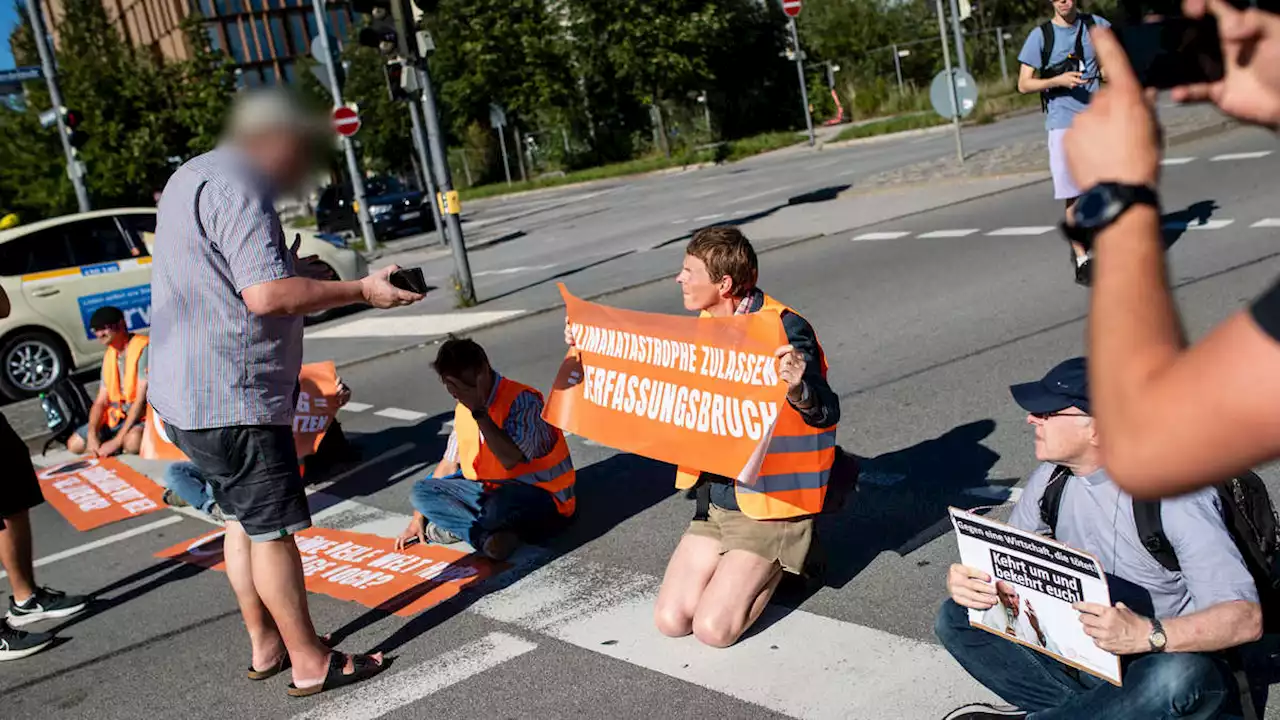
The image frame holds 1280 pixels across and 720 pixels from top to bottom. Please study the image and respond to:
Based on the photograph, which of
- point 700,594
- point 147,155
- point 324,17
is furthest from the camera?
point 147,155

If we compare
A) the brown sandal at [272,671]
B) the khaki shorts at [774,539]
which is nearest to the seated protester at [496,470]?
the brown sandal at [272,671]

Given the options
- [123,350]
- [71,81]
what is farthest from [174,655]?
[71,81]

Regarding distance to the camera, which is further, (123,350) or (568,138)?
(568,138)

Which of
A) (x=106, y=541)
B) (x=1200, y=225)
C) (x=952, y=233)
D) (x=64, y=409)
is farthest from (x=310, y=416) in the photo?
(x=1200, y=225)

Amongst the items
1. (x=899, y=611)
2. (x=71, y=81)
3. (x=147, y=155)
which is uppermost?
(x=71, y=81)

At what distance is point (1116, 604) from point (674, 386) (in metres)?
2.24

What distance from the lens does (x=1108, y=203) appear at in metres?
1.58

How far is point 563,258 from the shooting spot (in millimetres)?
17625

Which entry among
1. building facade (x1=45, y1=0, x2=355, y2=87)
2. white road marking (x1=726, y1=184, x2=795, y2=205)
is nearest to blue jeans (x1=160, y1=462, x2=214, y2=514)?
white road marking (x1=726, y1=184, x2=795, y2=205)

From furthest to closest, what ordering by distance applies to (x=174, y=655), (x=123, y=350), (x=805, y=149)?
(x=805, y=149), (x=123, y=350), (x=174, y=655)

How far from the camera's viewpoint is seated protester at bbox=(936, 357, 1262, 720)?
2.89m

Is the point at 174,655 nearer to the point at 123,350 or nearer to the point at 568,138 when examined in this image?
the point at 123,350

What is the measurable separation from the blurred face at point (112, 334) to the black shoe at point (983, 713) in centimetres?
670

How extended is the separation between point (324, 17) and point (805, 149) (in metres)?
13.2
